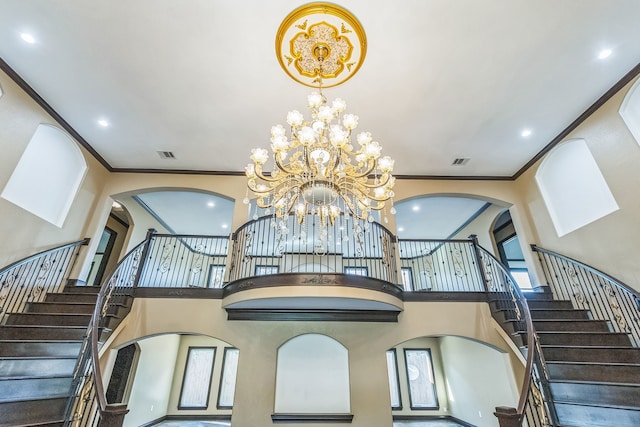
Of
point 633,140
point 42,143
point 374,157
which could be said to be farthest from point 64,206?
point 633,140

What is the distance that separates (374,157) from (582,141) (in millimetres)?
4094

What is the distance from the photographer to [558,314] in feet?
14.6

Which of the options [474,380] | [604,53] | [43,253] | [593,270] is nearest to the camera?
[604,53]

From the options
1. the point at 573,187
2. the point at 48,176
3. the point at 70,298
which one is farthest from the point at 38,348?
the point at 573,187

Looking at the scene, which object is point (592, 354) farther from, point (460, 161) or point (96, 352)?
point (96, 352)

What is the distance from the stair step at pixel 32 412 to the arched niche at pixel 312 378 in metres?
3.17

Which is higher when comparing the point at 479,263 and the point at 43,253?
the point at 479,263

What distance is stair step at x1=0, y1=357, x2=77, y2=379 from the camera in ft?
10.0

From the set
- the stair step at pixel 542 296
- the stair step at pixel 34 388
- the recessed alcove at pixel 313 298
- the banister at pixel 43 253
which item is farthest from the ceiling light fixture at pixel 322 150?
the stair step at pixel 542 296

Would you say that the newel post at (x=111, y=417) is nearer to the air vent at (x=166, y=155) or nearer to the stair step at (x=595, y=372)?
the air vent at (x=166, y=155)

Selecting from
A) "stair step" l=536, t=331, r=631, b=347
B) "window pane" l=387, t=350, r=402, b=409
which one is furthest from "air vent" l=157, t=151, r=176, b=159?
"window pane" l=387, t=350, r=402, b=409

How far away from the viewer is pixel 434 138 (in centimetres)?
495

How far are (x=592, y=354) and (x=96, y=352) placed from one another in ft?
18.8

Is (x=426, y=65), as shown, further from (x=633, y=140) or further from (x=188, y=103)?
(x=188, y=103)
